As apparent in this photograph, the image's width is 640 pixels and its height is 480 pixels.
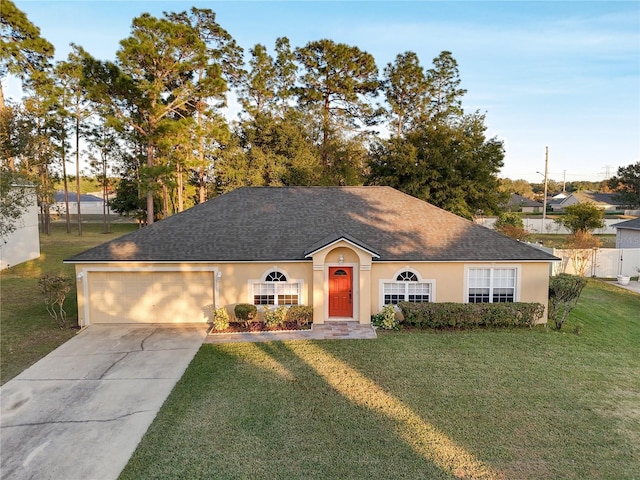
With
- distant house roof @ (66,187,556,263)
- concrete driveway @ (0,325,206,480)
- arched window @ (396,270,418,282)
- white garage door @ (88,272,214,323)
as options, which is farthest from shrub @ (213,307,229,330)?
arched window @ (396,270,418,282)

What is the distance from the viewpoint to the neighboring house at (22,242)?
2308 centimetres

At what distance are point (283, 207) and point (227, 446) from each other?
1157 centimetres

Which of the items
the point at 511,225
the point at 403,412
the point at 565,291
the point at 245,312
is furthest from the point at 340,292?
the point at 511,225

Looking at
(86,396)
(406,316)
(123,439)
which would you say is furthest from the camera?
A: (406,316)

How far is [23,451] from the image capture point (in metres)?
7.14

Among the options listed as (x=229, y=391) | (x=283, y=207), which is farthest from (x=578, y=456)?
(x=283, y=207)

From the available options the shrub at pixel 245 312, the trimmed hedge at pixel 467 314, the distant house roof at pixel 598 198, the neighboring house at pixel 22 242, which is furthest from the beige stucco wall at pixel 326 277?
the distant house roof at pixel 598 198

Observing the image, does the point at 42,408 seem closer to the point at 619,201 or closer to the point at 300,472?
the point at 300,472

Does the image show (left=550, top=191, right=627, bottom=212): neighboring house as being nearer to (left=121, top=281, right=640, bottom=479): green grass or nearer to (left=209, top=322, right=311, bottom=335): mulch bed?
(left=121, top=281, right=640, bottom=479): green grass

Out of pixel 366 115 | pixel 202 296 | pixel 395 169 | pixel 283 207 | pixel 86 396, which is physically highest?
pixel 366 115

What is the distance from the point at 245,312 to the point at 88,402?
576 cm

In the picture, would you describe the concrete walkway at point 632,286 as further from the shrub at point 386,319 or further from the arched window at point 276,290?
the arched window at point 276,290

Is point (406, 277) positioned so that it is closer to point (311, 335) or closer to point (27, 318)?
point (311, 335)

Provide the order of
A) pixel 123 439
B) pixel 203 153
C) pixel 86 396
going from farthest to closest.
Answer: pixel 203 153 → pixel 86 396 → pixel 123 439
